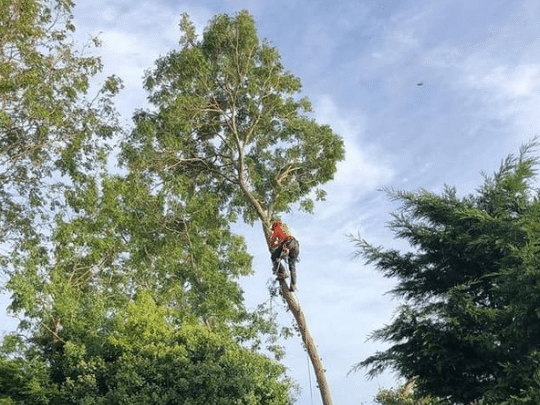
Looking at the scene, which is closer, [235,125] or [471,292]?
[471,292]

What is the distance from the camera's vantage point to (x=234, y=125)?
18703mm

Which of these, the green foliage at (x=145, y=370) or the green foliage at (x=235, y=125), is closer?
the green foliage at (x=145, y=370)

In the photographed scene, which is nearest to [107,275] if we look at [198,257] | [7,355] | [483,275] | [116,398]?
[198,257]

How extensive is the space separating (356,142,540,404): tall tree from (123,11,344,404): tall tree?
7788 mm

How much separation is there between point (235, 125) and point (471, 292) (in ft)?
32.9

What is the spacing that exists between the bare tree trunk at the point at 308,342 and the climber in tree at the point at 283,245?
0.24m

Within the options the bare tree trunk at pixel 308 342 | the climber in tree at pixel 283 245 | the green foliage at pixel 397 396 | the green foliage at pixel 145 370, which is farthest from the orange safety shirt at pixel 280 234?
the green foliage at pixel 397 396

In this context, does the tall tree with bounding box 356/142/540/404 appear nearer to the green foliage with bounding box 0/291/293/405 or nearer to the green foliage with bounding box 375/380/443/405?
the green foliage with bounding box 0/291/293/405

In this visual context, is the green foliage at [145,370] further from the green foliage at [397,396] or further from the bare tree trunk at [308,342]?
the green foliage at [397,396]

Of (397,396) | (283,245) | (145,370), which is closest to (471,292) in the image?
(283,245)

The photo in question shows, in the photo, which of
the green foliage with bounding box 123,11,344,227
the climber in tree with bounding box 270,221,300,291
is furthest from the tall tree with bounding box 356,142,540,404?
the green foliage with bounding box 123,11,344,227

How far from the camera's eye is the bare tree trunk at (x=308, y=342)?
47.4ft

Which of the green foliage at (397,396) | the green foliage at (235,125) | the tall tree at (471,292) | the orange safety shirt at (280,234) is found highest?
the green foliage at (235,125)

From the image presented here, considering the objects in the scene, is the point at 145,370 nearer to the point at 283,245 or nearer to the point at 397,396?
the point at 283,245
